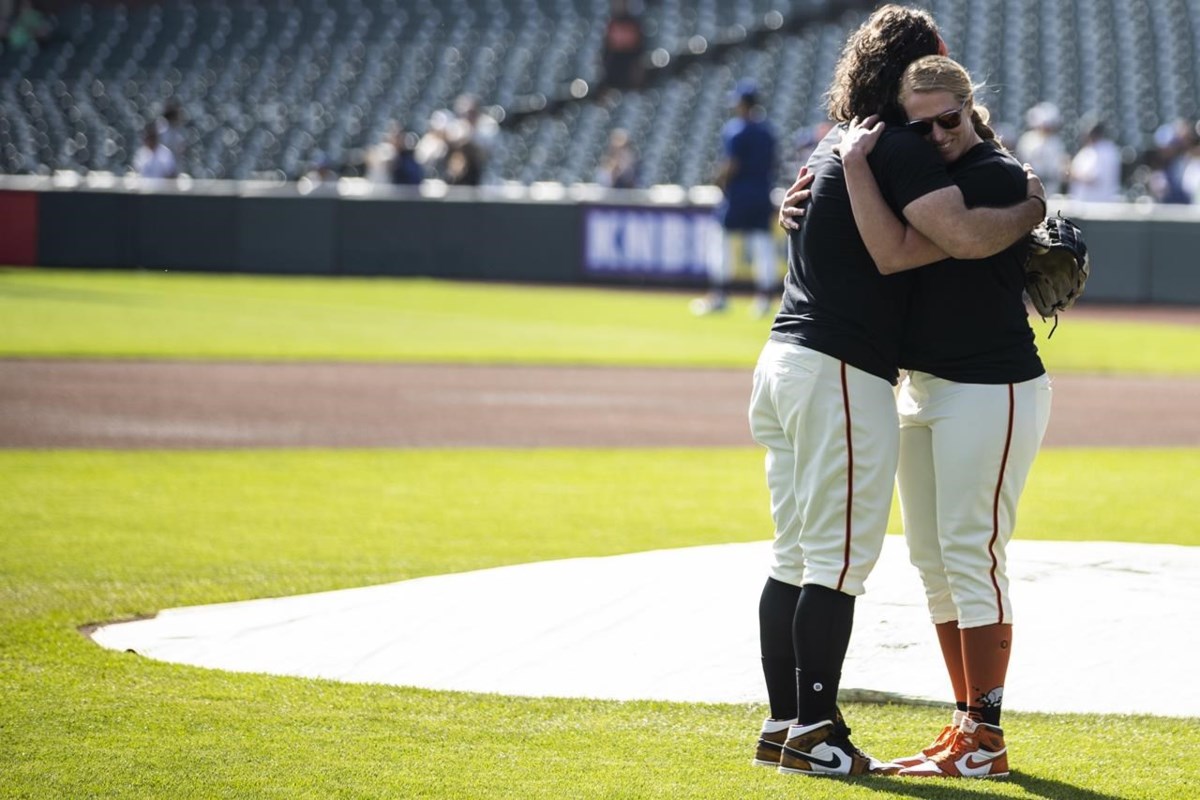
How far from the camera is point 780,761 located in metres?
3.96

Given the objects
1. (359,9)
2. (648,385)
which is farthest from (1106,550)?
(359,9)

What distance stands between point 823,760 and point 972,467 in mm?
745

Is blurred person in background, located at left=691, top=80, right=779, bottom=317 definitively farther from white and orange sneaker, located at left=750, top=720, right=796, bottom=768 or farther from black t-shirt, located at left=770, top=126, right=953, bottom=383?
white and orange sneaker, located at left=750, top=720, right=796, bottom=768

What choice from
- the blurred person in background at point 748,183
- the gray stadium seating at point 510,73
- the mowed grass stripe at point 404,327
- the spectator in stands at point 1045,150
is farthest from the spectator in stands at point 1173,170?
the blurred person in background at point 748,183

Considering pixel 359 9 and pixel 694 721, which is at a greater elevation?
pixel 359 9

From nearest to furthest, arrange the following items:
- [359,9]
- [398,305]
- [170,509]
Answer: [170,509]
[398,305]
[359,9]

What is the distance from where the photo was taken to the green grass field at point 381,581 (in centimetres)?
384

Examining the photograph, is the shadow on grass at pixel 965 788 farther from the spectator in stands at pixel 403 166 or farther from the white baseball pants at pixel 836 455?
the spectator in stands at pixel 403 166

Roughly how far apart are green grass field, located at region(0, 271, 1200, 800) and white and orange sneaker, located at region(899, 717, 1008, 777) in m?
0.06

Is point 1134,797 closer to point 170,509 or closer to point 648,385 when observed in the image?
point 170,509

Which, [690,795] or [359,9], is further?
[359,9]

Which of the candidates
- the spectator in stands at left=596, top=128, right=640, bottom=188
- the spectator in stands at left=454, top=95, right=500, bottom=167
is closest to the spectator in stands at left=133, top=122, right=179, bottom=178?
the spectator in stands at left=454, top=95, right=500, bottom=167

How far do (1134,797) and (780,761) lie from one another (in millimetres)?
780

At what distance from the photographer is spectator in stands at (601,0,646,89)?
32.4 metres
